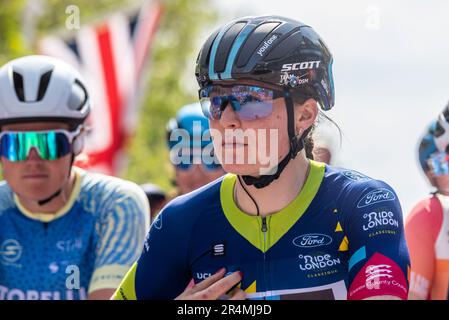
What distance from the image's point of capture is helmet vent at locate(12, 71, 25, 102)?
782cm

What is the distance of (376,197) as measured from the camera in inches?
212

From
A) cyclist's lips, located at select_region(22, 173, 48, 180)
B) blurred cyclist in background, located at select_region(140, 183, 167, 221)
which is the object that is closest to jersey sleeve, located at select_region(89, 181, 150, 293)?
cyclist's lips, located at select_region(22, 173, 48, 180)

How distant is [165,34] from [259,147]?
34992 millimetres

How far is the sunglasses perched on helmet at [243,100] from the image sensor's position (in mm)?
5543

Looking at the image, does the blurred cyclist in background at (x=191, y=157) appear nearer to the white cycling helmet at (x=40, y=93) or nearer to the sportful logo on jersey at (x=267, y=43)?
the white cycling helmet at (x=40, y=93)

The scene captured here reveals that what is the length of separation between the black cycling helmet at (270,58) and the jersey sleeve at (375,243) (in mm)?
482

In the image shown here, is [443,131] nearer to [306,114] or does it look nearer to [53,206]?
[306,114]

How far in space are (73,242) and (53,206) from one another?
35cm

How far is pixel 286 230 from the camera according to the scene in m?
5.53

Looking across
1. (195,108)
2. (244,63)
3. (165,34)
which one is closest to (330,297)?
(244,63)

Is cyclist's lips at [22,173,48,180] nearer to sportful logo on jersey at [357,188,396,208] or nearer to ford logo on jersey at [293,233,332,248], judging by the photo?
ford logo on jersey at [293,233,332,248]

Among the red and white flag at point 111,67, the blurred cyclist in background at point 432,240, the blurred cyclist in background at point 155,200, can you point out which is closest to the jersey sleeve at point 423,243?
the blurred cyclist in background at point 432,240
